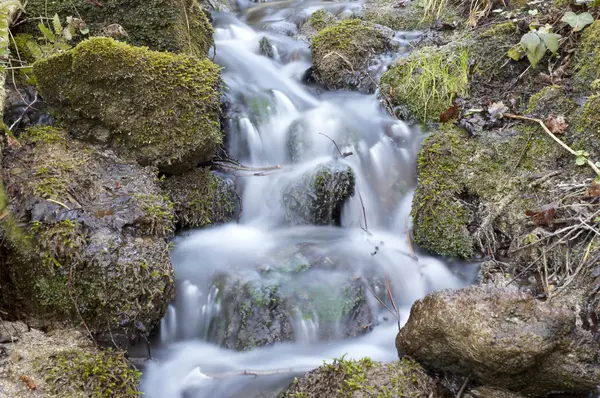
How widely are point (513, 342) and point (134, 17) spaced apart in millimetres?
4252

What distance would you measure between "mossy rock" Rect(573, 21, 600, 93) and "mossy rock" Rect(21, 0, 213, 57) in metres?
A: 3.62

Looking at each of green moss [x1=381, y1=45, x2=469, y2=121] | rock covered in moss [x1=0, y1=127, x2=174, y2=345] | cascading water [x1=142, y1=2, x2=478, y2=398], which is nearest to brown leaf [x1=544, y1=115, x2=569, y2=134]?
green moss [x1=381, y1=45, x2=469, y2=121]

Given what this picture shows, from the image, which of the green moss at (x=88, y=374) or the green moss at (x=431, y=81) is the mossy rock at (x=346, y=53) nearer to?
the green moss at (x=431, y=81)

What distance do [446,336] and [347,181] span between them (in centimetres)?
197

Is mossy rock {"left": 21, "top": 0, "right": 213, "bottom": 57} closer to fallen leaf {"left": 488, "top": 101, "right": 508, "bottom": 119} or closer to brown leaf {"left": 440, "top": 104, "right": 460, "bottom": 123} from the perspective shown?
brown leaf {"left": 440, "top": 104, "right": 460, "bottom": 123}

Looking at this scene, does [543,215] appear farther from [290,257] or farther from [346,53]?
[346,53]

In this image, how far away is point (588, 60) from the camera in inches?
156

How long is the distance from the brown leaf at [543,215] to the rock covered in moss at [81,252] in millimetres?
2586

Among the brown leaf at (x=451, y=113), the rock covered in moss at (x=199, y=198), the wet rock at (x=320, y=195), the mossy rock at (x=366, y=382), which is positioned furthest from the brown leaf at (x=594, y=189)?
the rock covered in moss at (x=199, y=198)

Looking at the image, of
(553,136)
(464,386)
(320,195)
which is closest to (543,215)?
(553,136)

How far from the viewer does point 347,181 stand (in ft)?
14.0

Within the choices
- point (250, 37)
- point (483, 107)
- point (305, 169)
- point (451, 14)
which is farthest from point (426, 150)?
point (250, 37)

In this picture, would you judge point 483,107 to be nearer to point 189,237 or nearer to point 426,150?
point 426,150

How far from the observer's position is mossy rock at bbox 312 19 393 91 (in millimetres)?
5664
